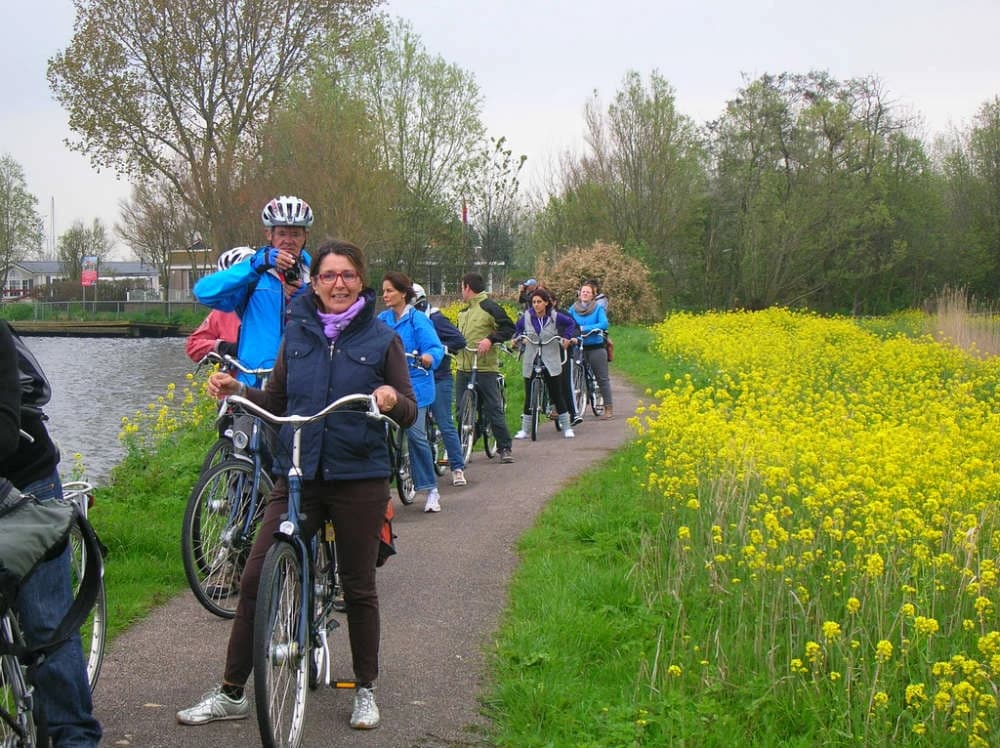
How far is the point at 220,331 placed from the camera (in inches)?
264

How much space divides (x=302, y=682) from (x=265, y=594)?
0.59 metres

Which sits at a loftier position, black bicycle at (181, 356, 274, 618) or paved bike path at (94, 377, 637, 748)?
black bicycle at (181, 356, 274, 618)

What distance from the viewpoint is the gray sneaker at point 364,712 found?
4.75 meters

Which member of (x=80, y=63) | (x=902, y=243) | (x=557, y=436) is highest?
(x=80, y=63)

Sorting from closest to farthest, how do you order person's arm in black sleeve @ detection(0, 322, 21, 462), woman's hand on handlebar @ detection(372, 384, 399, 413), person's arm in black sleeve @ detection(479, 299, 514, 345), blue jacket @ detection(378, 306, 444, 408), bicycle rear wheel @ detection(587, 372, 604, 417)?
person's arm in black sleeve @ detection(0, 322, 21, 462) < woman's hand on handlebar @ detection(372, 384, 399, 413) < blue jacket @ detection(378, 306, 444, 408) < person's arm in black sleeve @ detection(479, 299, 514, 345) < bicycle rear wheel @ detection(587, 372, 604, 417)

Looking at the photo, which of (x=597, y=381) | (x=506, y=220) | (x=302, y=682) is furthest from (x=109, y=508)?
(x=506, y=220)

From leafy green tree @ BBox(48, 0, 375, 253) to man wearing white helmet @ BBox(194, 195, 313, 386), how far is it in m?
34.5

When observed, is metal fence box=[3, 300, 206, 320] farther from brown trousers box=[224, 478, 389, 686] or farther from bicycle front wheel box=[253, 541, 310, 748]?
bicycle front wheel box=[253, 541, 310, 748]

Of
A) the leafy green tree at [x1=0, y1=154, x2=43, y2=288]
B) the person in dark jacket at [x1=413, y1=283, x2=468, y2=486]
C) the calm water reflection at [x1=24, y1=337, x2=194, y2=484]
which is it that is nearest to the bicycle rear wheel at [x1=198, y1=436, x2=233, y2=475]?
the person in dark jacket at [x1=413, y1=283, x2=468, y2=486]

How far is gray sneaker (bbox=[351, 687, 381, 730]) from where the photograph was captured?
4.75 meters

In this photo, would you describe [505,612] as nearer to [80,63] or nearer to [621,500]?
[621,500]

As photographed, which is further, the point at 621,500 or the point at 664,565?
the point at 621,500

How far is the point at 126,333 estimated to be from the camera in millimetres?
56562

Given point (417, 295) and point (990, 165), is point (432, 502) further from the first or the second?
point (990, 165)
